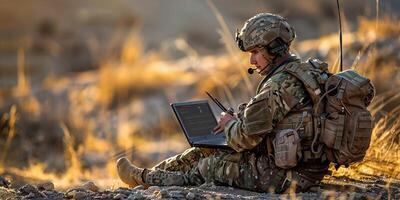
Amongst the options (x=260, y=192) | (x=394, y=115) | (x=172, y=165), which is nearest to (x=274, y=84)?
(x=260, y=192)

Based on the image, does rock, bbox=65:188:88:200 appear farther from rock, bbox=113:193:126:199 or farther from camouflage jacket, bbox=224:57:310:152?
camouflage jacket, bbox=224:57:310:152

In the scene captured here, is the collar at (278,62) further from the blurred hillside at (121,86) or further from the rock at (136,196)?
the blurred hillside at (121,86)

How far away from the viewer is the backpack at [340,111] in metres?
5.66

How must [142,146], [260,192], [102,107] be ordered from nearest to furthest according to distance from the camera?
1. [260,192]
2. [142,146]
3. [102,107]

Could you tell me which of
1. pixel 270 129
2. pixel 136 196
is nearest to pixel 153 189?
pixel 136 196

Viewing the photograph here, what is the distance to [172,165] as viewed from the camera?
21.7 ft

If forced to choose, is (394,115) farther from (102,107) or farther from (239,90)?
(102,107)

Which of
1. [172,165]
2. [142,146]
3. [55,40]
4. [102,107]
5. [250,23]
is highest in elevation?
[55,40]

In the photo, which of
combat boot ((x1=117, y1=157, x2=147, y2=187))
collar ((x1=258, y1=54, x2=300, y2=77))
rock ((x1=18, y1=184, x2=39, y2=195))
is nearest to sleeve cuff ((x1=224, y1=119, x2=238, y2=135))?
collar ((x1=258, y1=54, x2=300, y2=77))

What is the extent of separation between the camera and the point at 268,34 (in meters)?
5.78

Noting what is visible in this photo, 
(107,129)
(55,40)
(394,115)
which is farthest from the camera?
(55,40)

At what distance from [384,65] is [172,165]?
481 centimetres

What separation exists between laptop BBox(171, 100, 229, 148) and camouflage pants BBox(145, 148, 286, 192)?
0.11 meters

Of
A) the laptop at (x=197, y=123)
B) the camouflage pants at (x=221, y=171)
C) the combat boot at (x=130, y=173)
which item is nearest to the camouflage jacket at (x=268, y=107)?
the camouflage pants at (x=221, y=171)
